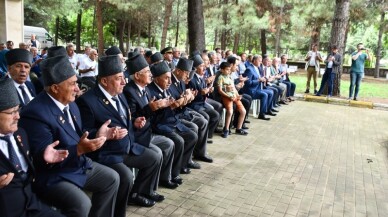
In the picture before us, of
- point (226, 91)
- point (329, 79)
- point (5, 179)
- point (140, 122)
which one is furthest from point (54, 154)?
point (329, 79)

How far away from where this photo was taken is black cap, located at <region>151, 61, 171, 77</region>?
15.0 ft

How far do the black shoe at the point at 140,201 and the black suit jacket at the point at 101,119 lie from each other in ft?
2.33

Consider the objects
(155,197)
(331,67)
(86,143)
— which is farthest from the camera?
(331,67)

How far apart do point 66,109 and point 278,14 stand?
72.2 feet

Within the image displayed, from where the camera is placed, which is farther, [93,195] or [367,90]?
[367,90]

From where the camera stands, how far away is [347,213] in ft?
14.2

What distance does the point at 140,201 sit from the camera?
413 cm

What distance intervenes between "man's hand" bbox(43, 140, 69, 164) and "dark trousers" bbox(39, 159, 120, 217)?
11.1 inches

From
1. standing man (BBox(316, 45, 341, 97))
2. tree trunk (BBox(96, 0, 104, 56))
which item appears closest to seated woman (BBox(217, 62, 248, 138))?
standing man (BBox(316, 45, 341, 97))

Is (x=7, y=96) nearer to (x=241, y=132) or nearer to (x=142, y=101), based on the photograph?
(x=142, y=101)

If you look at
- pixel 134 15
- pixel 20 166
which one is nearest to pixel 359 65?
pixel 20 166

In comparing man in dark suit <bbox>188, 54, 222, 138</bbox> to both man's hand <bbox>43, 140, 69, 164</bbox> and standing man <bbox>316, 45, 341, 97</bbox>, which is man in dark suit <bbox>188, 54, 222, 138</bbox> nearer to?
man's hand <bbox>43, 140, 69, 164</bbox>

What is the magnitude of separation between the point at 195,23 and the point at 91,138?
8.25 meters

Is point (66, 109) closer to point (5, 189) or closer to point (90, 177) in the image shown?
point (90, 177)
